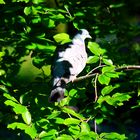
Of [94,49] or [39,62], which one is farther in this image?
[39,62]

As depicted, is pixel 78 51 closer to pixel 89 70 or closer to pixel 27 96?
pixel 89 70

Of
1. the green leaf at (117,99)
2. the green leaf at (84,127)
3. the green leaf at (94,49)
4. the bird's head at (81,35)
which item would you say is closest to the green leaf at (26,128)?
the green leaf at (84,127)

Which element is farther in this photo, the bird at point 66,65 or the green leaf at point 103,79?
the bird at point 66,65

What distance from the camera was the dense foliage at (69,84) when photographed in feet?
7.57

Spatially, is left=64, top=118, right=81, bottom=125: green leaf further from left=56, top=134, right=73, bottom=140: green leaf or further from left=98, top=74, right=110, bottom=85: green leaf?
left=98, top=74, right=110, bottom=85: green leaf

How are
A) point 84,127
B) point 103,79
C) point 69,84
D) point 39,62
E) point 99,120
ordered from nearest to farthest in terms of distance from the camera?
point 84,127 → point 103,79 → point 99,120 → point 69,84 → point 39,62

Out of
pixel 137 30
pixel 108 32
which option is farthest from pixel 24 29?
pixel 137 30

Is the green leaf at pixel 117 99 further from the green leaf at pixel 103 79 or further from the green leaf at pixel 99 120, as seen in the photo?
the green leaf at pixel 99 120

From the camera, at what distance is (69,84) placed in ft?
8.83

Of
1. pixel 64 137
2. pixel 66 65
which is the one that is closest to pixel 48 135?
pixel 64 137

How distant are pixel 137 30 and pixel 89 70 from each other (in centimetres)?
96

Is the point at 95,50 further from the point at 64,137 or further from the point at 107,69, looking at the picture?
the point at 64,137

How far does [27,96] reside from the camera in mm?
2537

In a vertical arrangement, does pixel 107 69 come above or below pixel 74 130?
above
